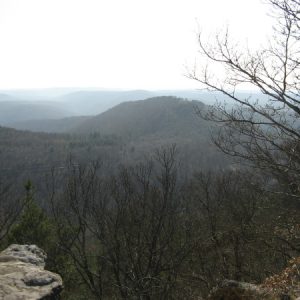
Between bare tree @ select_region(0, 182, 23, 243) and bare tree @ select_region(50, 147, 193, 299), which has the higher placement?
bare tree @ select_region(50, 147, 193, 299)

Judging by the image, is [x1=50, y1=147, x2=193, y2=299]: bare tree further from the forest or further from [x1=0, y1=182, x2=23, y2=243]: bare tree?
[x1=0, y1=182, x2=23, y2=243]: bare tree

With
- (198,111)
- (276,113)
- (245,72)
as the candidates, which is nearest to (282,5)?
(245,72)

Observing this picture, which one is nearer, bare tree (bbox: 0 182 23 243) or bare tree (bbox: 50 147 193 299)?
bare tree (bbox: 50 147 193 299)

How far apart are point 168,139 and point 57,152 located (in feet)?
203

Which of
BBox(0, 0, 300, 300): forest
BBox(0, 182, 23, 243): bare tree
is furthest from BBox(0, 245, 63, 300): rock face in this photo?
BBox(0, 182, 23, 243): bare tree

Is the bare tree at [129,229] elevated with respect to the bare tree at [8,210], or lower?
elevated

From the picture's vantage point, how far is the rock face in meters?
6.49

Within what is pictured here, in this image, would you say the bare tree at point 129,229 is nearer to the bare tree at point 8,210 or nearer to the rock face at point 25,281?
the rock face at point 25,281

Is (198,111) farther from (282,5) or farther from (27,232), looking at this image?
(27,232)

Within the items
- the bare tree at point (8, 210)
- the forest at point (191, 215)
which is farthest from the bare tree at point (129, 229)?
the bare tree at point (8, 210)

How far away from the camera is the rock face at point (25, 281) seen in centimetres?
649

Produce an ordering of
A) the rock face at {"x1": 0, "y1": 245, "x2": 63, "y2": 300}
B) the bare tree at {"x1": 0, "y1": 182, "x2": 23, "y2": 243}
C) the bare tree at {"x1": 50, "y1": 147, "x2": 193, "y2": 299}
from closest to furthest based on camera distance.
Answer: the rock face at {"x1": 0, "y1": 245, "x2": 63, "y2": 300}, the bare tree at {"x1": 50, "y1": 147, "x2": 193, "y2": 299}, the bare tree at {"x1": 0, "y1": 182, "x2": 23, "y2": 243}

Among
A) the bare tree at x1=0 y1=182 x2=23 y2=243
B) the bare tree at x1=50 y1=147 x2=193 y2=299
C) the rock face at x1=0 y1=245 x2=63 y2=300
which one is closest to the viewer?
the rock face at x1=0 y1=245 x2=63 y2=300

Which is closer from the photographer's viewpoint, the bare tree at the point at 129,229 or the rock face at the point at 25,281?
the rock face at the point at 25,281
